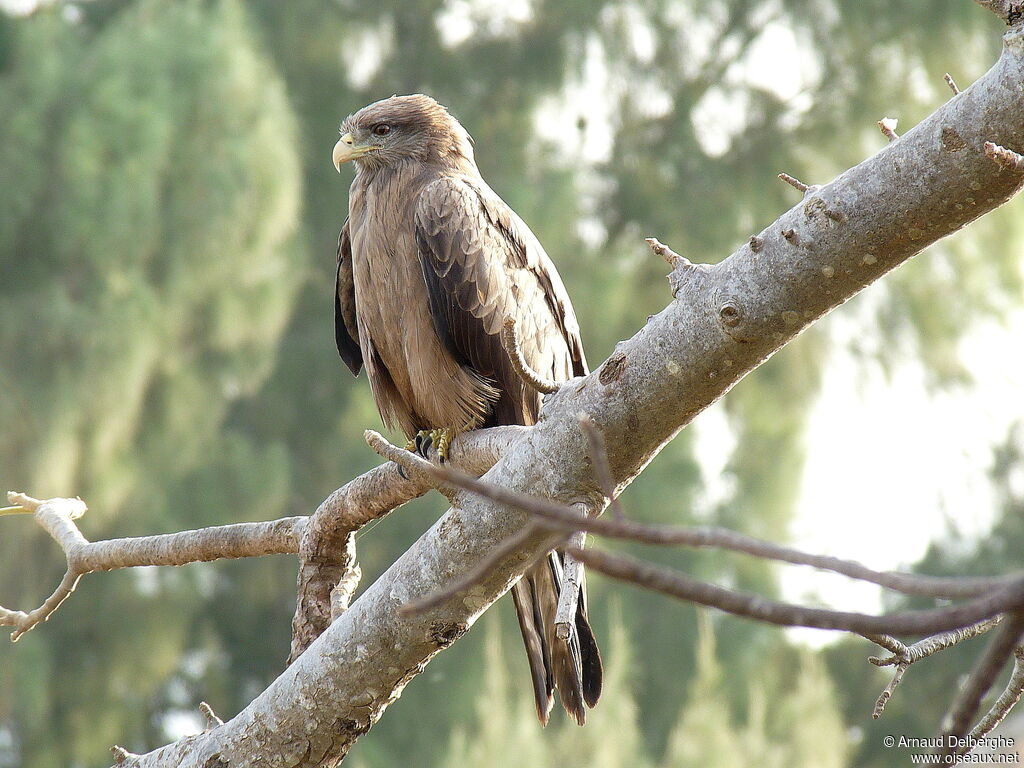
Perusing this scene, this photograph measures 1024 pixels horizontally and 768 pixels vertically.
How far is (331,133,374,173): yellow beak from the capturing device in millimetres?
3830

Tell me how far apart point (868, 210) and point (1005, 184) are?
0.18 meters

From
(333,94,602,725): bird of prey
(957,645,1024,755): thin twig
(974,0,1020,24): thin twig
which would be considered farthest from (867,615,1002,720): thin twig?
(333,94,602,725): bird of prey

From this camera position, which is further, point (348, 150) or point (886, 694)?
point (348, 150)

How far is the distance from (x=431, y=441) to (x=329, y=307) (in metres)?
7.24

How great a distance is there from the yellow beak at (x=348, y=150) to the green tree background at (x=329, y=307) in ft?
14.3

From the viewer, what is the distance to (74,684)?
355 inches

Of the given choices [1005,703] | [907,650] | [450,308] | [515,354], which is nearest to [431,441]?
[450,308]

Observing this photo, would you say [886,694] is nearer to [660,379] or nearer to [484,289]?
[660,379]

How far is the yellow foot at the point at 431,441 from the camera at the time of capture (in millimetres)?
3059

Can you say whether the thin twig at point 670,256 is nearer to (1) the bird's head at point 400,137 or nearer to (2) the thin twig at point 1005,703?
(2) the thin twig at point 1005,703

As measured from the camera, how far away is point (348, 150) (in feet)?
12.6

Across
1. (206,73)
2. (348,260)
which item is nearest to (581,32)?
(206,73)

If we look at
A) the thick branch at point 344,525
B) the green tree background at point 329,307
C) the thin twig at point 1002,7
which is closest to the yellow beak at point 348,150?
the thick branch at point 344,525

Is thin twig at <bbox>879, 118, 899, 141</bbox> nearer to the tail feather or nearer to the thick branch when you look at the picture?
the thick branch
